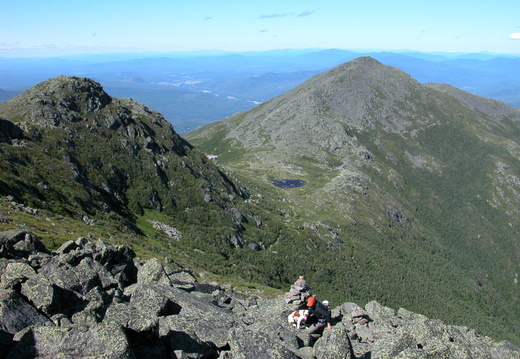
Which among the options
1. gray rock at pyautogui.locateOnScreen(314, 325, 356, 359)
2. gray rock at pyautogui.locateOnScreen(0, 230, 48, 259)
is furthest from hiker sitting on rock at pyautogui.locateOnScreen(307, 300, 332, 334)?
gray rock at pyautogui.locateOnScreen(0, 230, 48, 259)

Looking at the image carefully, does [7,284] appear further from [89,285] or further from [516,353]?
[516,353]

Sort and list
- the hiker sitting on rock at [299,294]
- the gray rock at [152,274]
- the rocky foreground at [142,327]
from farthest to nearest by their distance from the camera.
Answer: the gray rock at [152,274] < the hiker sitting on rock at [299,294] < the rocky foreground at [142,327]

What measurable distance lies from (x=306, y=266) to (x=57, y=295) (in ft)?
440

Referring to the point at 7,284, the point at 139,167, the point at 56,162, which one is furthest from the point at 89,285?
the point at 139,167

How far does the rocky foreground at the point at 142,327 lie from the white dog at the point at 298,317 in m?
0.46

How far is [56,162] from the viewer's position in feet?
314

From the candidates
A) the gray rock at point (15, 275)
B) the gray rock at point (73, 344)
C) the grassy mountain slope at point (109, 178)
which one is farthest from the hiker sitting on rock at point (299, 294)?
the grassy mountain slope at point (109, 178)

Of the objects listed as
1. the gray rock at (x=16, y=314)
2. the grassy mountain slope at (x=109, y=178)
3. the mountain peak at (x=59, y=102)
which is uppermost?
the mountain peak at (x=59, y=102)

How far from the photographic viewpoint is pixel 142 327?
18141mm

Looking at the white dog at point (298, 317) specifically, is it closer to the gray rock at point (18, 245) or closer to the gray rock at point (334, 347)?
the gray rock at point (334, 347)

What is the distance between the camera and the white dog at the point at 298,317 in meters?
26.2

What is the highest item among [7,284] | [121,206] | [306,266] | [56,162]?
[7,284]

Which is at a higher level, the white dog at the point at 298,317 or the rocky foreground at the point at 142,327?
the rocky foreground at the point at 142,327

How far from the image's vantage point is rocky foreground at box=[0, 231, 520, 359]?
1612 cm
